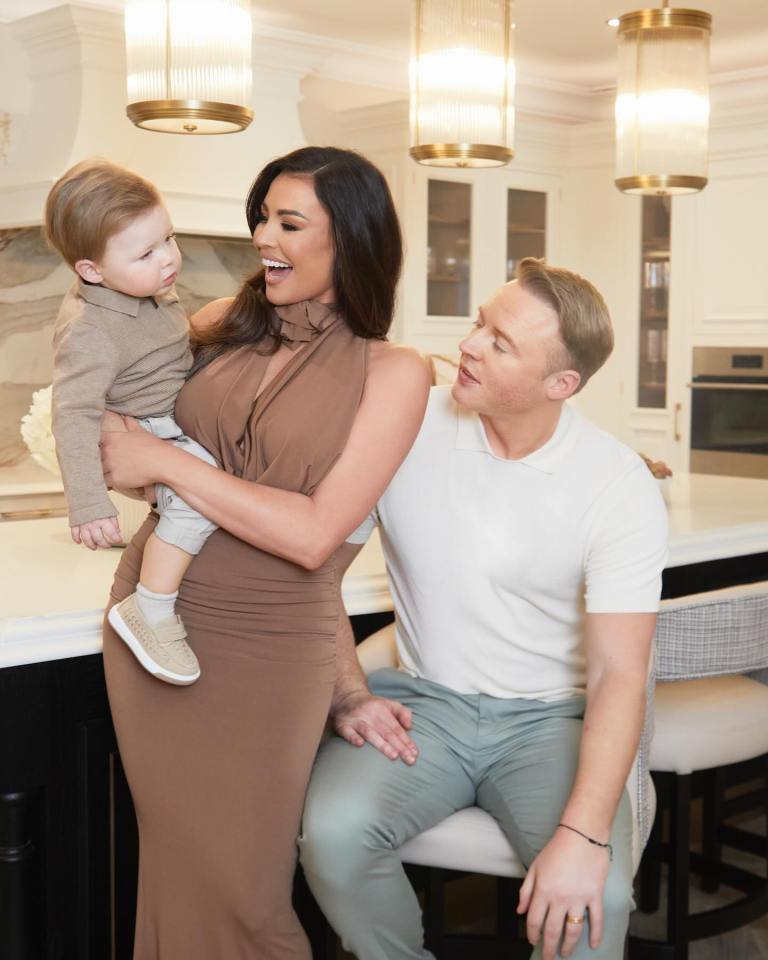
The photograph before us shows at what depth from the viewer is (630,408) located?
6023 millimetres

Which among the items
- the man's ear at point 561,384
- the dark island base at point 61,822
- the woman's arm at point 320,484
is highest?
the man's ear at point 561,384

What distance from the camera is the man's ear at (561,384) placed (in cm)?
187

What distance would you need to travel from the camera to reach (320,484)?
1691 millimetres

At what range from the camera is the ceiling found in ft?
15.6

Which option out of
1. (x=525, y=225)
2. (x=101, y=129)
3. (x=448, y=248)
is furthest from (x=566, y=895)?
(x=525, y=225)

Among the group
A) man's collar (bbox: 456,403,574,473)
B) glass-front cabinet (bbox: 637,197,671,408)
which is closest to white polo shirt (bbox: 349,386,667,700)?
man's collar (bbox: 456,403,574,473)

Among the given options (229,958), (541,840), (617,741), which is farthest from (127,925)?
(617,741)

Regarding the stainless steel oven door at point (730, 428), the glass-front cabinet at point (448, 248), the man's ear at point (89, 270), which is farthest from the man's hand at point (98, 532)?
the stainless steel oven door at point (730, 428)

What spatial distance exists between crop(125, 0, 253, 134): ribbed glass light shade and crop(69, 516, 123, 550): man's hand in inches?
39.8

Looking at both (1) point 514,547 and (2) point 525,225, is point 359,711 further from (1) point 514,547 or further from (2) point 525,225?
(2) point 525,225

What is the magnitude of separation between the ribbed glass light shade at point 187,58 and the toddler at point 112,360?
706mm

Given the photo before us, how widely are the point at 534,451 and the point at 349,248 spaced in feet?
1.41

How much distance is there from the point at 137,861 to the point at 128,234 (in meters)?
1.01

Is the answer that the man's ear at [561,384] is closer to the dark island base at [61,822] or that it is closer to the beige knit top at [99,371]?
the beige knit top at [99,371]
